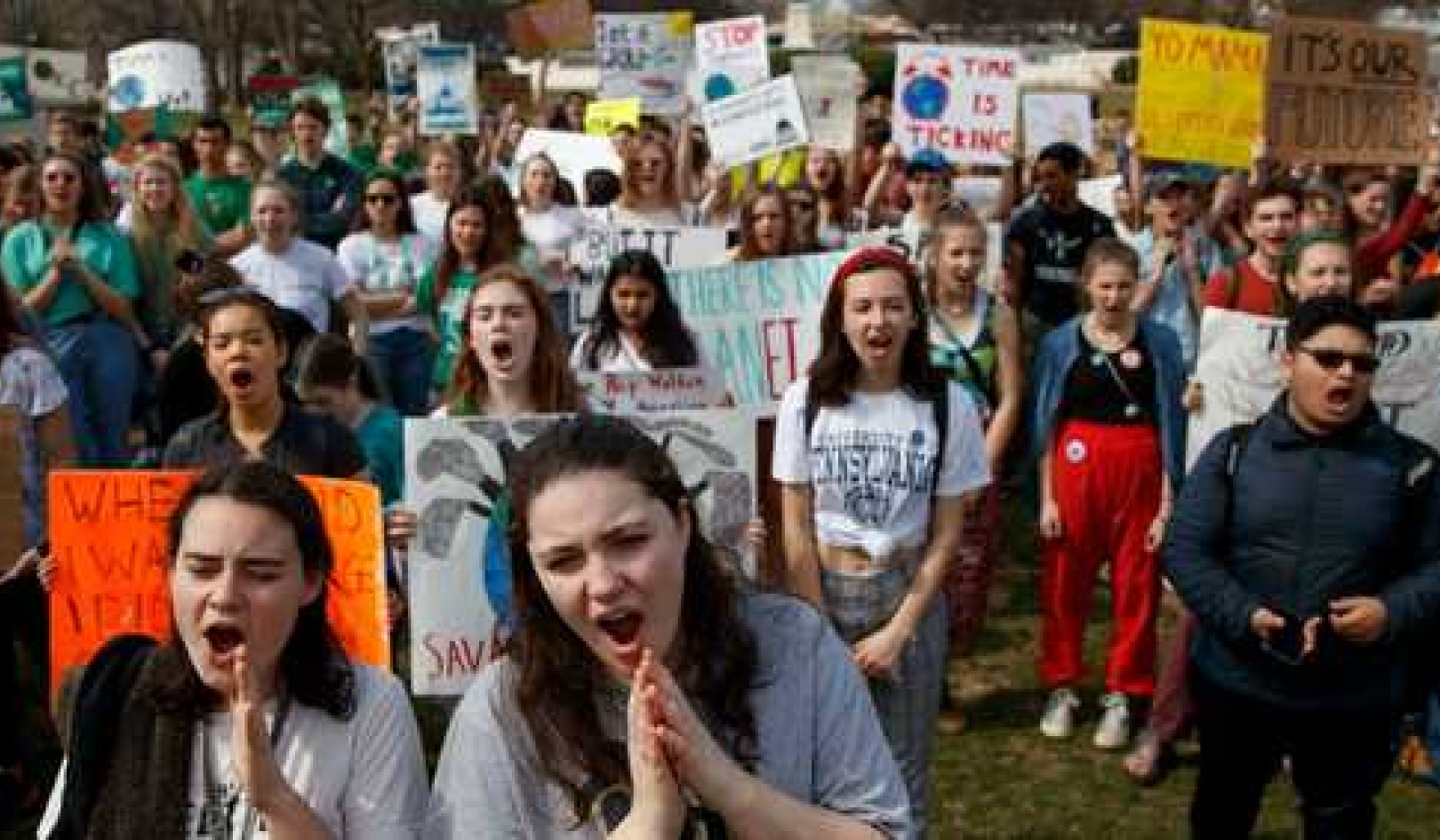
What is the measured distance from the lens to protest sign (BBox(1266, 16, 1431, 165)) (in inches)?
324

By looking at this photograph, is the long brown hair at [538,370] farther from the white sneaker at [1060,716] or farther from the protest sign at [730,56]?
the protest sign at [730,56]

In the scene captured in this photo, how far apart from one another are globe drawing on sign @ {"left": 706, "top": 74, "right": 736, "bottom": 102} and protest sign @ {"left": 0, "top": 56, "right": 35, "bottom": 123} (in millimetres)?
6015

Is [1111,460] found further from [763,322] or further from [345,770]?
[345,770]

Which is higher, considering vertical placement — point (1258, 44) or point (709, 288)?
point (1258, 44)

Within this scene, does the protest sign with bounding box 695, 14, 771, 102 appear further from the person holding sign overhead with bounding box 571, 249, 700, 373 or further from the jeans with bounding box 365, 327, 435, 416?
the person holding sign overhead with bounding box 571, 249, 700, 373

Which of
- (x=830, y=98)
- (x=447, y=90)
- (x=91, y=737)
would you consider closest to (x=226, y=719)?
(x=91, y=737)

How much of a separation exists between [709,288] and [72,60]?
31.5 metres

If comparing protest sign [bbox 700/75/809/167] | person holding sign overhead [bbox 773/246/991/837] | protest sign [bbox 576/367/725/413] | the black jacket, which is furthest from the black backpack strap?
protest sign [bbox 700/75/809/167]

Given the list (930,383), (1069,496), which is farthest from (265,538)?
(1069,496)

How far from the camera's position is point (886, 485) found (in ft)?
12.3

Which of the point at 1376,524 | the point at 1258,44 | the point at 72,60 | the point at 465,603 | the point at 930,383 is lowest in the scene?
the point at 465,603

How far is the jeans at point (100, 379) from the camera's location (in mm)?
→ 6703

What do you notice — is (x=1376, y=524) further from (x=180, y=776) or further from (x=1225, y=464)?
(x=180, y=776)

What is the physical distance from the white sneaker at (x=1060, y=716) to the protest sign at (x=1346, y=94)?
4089mm
